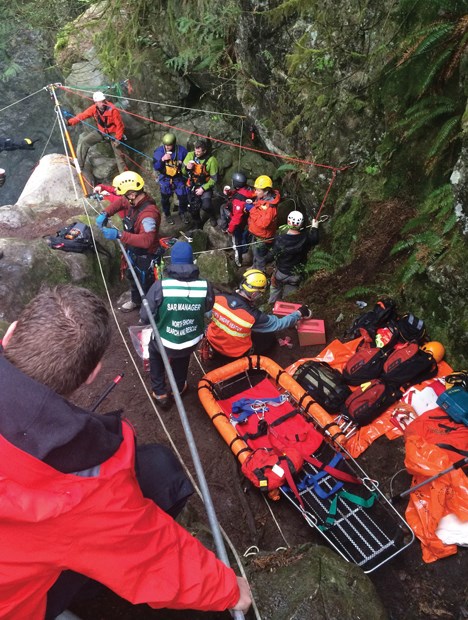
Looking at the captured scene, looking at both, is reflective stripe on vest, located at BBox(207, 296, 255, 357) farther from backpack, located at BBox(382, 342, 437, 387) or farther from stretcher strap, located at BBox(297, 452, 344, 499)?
stretcher strap, located at BBox(297, 452, 344, 499)

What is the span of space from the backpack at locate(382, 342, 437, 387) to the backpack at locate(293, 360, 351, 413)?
59 cm

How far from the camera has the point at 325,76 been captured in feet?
23.1

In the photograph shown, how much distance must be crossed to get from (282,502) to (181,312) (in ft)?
7.75

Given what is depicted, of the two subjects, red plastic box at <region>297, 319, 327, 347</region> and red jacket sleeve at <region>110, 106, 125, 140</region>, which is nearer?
red plastic box at <region>297, 319, 327, 347</region>

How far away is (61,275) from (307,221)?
496 centimetres

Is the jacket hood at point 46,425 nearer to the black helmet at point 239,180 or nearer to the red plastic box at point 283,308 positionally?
the red plastic box at point 283,308

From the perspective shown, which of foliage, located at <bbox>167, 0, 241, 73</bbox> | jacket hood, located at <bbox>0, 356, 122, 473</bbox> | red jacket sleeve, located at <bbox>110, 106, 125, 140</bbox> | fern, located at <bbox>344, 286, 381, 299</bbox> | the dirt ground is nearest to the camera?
jacket hood, located at <bbox>0, 356, 122, 473</bbox>

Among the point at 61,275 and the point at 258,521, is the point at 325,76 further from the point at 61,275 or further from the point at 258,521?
the point at 258,521

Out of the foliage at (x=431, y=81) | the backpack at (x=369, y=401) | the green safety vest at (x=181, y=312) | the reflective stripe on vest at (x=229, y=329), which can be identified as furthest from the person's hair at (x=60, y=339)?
the foliage at (x=431, y=81)

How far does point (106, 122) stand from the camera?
12055 mm

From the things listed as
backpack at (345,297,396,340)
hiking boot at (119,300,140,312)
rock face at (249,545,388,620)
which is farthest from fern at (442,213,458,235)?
hiking boot at (119,300,140,312)

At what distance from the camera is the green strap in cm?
407

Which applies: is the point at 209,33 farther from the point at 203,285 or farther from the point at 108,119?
the point at 203,285

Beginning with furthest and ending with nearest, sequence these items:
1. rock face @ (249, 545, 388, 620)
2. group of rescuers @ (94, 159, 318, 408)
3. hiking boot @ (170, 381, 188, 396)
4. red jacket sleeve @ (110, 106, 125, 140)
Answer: red jacket sleeve @ (110, 106, 125, 140) < hiking boot @ (170, 381, 188, 396) < group of rescuers @ (94, 159, 318, 408) < rock face @ (249, 545, 388, 620)
